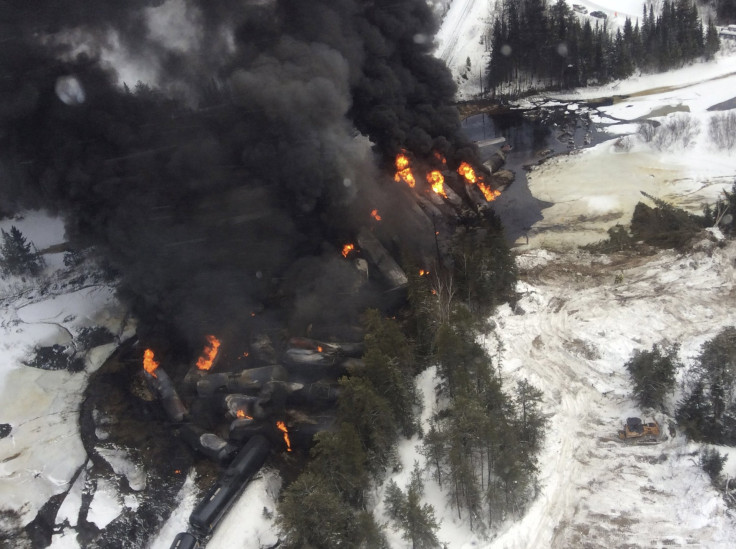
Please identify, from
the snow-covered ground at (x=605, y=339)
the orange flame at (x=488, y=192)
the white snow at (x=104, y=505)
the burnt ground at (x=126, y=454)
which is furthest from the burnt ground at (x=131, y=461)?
the orange flame at (x=488, y=192)

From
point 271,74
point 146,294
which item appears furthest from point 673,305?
point 146,294

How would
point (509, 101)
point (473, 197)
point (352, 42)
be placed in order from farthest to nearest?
1. point (509, 101)
2. point (473, 197)
3. point (352, 42)

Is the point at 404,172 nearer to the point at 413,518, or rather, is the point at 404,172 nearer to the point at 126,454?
the point at 126,454

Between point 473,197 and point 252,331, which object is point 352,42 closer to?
point 473,197

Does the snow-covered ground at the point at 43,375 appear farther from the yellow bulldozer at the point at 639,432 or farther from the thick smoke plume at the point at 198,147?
the yellow bulldozer at the point at 639,432

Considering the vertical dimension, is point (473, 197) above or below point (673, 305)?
above

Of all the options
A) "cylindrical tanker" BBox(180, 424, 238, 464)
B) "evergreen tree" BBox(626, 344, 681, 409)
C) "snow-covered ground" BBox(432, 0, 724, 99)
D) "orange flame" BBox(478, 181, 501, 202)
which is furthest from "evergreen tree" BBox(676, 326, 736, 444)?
"snow-covered ground" BBox(432, 0, 724, 99)
